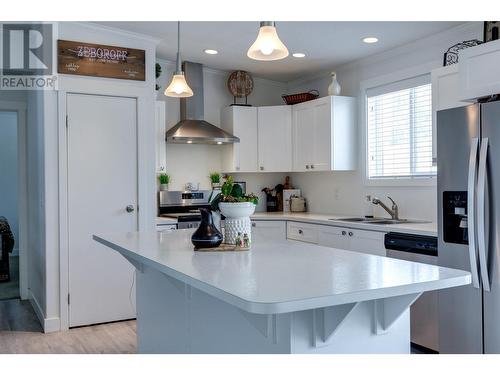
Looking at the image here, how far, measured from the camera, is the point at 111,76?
3992 millimetres

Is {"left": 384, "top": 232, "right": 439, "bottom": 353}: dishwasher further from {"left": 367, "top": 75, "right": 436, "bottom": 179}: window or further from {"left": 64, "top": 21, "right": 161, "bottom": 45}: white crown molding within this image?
{"left": 64, "top": 21, "right": 161, "bottom": 45}: white crown molding

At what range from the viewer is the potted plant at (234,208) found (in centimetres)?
221

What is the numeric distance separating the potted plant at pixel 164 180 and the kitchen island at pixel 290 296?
235 cm

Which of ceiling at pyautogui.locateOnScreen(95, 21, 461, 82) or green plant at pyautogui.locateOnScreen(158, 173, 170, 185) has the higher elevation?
ceiling at pyautogui.locateOnScreen(95, 21, 461, 82)

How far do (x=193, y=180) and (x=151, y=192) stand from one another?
0.97 metres

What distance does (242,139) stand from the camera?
512 centimetres

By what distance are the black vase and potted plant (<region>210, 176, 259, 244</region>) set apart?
71mm

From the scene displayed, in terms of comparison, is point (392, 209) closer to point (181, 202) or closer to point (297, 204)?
point (297, 204)

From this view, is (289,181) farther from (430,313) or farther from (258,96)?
(430,313)

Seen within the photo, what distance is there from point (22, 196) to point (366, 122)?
3.63m

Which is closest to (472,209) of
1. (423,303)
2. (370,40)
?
(423,303)

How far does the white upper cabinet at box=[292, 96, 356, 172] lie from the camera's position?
4.66 metres

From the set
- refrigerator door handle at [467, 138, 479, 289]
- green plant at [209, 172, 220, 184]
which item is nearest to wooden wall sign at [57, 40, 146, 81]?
green plant at [209, 172, 220, 184]
